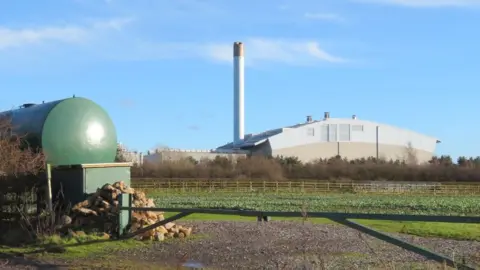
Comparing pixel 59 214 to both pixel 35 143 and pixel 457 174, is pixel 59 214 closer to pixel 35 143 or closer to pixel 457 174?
pixel 35 143

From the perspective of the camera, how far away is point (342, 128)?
95812 millimetres

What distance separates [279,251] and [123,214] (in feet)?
11.1

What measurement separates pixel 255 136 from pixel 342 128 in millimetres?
13881

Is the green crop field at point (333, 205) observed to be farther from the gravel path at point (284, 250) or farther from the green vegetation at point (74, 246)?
the green vegetation at point (74, 246)

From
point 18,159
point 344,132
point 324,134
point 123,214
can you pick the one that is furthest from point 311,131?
point 123,214

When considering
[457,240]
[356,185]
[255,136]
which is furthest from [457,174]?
[457,240]

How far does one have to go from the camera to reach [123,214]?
1335 centimetres

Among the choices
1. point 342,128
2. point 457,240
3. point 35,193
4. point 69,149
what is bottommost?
point 457,240

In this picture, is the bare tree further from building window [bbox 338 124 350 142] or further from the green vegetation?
building window [bbox 338 124 350 142]

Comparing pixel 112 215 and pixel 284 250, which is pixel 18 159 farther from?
pixel 284 250

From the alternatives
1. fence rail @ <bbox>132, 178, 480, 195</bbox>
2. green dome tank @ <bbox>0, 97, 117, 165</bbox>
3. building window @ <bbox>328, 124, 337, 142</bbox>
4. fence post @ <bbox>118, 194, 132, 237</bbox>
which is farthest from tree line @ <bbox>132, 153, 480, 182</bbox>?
fence post @ <bbox>118, 194, 132, 237</bbox>

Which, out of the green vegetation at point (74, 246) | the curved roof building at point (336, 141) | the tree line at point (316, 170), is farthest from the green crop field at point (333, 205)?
the curved roof building at point (336, 141)

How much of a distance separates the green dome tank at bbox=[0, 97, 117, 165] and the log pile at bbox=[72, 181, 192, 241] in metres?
1.88

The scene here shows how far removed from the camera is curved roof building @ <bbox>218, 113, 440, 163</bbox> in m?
93.8
